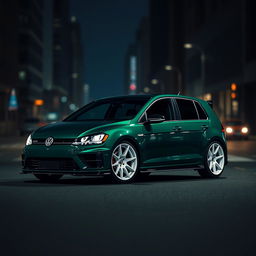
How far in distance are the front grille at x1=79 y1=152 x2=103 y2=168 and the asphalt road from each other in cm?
40

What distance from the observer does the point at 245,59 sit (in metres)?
68.6

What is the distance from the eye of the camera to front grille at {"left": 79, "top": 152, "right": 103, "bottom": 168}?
12805mm

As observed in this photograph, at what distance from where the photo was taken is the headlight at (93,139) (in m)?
12.8

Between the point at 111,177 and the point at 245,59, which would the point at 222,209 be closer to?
the point at 111,177

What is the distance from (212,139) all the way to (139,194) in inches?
145

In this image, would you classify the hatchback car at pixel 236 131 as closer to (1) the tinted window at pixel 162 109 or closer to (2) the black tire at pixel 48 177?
(1) the tinted window at pixel 162 109

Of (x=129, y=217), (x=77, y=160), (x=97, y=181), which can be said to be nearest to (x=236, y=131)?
(x=97, y=181)

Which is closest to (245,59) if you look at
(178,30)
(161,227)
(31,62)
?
(31,62)

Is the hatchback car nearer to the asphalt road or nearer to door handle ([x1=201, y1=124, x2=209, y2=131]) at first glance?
door handle ([x1=201, y1=124, x2=209, y2=131])

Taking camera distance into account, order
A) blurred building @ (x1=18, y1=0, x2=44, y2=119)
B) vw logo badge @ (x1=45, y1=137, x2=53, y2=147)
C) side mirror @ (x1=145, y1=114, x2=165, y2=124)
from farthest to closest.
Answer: blurred building @ (x1=18, y1=0, x2=44, y2=119)
side mirror @ (x1=145, y1=114, x2=165, y2=124)
vw logo badge @ (x1=45, y1=137, x2=53, y2=147)

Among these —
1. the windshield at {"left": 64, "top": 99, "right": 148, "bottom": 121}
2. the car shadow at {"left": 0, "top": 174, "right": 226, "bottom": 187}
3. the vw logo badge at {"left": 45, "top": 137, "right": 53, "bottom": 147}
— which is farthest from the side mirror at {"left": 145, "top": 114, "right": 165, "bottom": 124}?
the vw logo badge at {"left": 45, "top": 137, "right": 53, "bottom": 147}

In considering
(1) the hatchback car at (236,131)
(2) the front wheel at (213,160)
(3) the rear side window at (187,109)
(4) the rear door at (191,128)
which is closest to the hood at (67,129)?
(4) the rear door at (191,128)

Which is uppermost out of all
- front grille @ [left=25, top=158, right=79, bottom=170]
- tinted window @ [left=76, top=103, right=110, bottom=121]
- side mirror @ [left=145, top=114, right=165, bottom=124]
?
tinted window @ [left=76, top=103, right=110, bottom=121]

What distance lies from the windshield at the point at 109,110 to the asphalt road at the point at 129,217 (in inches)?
51.3
